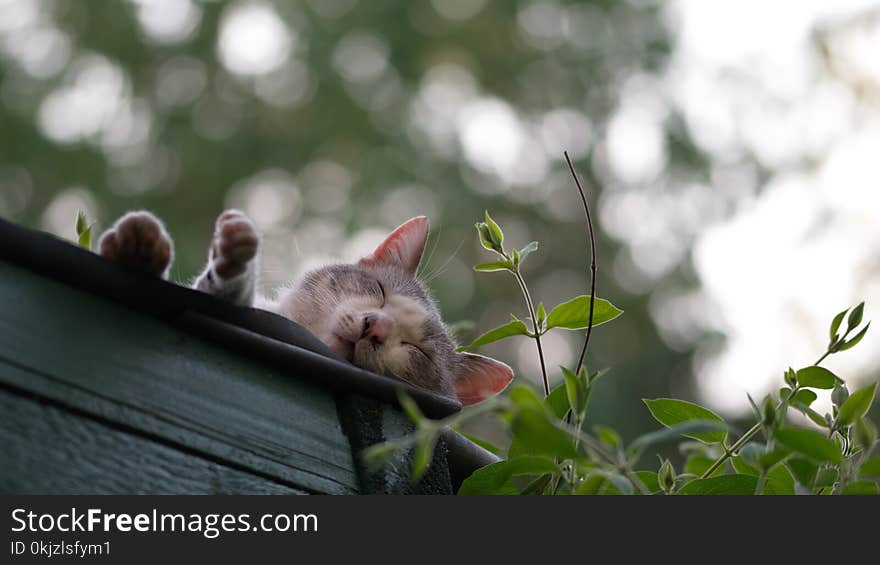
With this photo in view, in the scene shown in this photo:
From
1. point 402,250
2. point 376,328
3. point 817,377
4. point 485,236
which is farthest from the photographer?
point 402,250

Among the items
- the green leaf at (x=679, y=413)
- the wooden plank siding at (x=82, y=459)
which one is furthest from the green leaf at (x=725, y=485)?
the wooden plank siding at (x=82, y=459)

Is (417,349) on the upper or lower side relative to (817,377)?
upper

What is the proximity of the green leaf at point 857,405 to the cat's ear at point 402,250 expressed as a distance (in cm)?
136

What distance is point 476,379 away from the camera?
209cm

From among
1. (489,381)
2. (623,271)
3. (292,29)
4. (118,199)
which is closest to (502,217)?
(623,271)

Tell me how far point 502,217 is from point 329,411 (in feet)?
24.5

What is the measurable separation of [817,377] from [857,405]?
0.10m

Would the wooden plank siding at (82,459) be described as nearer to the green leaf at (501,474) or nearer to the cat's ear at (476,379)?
the green leaf at (501,474)

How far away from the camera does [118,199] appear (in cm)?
770

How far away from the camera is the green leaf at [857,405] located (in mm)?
923

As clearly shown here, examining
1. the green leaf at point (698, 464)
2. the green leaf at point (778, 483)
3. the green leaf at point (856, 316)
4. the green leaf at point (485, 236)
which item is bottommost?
the green leaf at point (778, 483)

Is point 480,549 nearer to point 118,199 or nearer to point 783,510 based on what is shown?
point 783,510

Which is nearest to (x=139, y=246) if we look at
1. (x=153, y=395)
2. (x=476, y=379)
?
(x=153, y=395)

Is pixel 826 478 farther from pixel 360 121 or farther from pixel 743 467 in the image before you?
pixel 360 121
